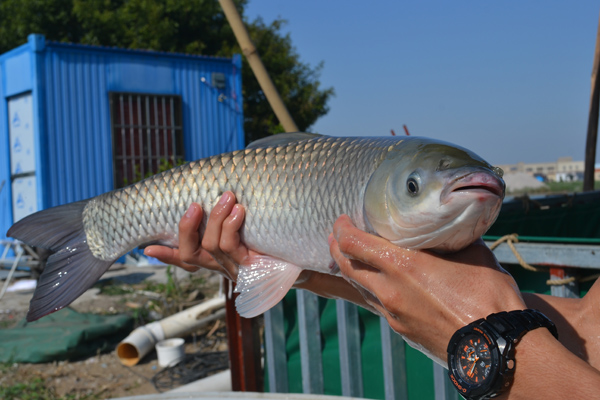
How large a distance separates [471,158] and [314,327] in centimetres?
223

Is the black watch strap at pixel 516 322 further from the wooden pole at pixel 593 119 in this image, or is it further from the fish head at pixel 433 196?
the wooden pole at pixel 593 119

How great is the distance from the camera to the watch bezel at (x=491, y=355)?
1.36 m

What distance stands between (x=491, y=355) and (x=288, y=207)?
854 millimetres

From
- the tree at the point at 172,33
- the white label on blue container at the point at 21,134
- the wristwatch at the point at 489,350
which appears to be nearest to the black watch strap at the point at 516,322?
the wristwatch at the point at 489,350

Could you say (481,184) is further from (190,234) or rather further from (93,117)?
(93,117)

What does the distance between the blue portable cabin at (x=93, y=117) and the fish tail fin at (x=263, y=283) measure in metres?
9.93

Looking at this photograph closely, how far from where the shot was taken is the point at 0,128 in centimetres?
1190

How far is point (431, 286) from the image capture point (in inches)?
58.8

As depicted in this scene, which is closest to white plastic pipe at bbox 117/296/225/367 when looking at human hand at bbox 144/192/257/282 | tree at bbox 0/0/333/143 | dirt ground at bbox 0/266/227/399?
dirt ground at bbox 0/266/227/399

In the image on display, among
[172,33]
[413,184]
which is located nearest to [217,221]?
[413,184]

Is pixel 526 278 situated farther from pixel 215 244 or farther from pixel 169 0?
pixel 169 0

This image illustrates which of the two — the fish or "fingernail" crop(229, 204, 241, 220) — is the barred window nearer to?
the fish

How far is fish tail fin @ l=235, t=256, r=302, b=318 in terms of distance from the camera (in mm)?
2068

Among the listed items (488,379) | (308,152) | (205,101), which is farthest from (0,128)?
(488,379)
